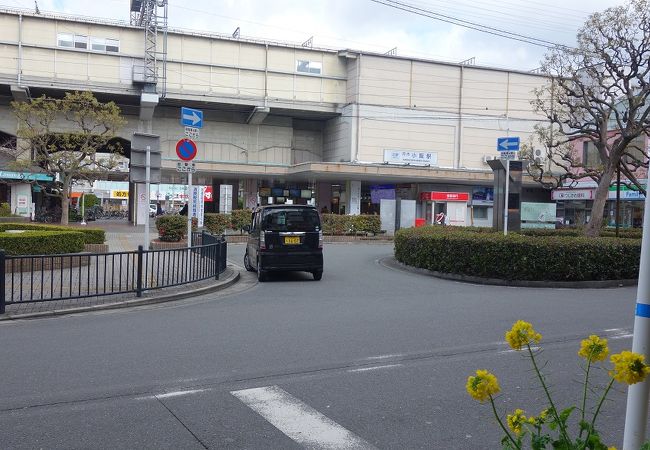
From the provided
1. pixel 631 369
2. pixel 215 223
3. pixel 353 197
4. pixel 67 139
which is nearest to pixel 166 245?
pixel 215 223

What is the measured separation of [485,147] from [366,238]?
60.2ft

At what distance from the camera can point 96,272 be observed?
10.5 metres

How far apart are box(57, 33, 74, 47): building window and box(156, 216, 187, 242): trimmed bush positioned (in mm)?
22428

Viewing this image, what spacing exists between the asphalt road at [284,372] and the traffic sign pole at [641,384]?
149 cm

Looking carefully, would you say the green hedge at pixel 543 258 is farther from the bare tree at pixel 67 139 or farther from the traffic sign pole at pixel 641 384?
the bare tree at pixel 67 139

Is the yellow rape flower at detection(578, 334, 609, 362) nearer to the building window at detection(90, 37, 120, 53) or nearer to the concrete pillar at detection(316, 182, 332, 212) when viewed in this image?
the building window at detection(90, 37, 120, 53)

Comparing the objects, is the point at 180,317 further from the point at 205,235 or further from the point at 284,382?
the point at 205,235

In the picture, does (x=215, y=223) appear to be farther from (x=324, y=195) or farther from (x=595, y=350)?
(x=595, y=350)

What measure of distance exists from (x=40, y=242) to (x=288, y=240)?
6.32 metres

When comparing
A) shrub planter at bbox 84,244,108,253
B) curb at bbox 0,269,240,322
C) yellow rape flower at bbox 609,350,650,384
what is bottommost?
curb at bbox 0,269,240,322

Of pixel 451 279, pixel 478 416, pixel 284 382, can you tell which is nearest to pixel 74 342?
→ pixel 284 382

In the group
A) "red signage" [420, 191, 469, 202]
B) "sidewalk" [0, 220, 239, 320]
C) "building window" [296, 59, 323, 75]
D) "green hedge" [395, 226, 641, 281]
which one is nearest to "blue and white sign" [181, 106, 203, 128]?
"sidewalk" [0, 220, 239, 320]

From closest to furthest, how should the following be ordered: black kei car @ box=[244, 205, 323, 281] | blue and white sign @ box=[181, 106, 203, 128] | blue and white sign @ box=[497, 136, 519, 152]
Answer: black kei car @ box=[244, 205, 323, 281] → blue and white sign @ box=[181, 106, 203, 128] → blue and white sign @ box=[497, 136, 519, 152]

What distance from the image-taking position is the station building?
121 ft
